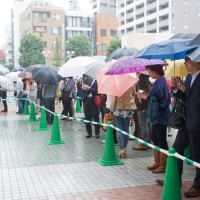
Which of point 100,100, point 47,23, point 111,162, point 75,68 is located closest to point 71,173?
point 111,162

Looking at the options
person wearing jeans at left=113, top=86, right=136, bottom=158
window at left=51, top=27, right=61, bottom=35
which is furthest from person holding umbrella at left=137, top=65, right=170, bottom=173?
window at left=51, top=27, right=61, bottom=35

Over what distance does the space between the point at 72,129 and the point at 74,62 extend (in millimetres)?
2133

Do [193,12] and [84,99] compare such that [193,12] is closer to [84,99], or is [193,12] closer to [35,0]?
[35,0]

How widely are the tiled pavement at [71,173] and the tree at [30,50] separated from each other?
1940 inches

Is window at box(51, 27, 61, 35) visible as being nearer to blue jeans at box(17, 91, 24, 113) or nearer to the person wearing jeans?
blue jeans at box(17, 91, 24, 113)

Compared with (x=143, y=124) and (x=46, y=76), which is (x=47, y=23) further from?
(x=143, y=124)

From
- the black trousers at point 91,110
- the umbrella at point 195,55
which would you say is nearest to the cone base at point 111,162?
the black trousers at point 91,110

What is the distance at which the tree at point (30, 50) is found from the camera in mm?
57031

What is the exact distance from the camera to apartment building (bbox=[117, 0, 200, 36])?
61062 mm

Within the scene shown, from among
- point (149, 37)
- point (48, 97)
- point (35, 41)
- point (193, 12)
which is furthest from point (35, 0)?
point (48, 97)

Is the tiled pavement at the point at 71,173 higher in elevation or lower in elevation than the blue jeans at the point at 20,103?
lower

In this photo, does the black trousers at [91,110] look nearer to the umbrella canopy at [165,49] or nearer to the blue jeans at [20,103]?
the umbrella canopy at [165,49]

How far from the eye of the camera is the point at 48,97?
11.8 meters

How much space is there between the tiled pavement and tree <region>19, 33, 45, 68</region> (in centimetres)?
4927
